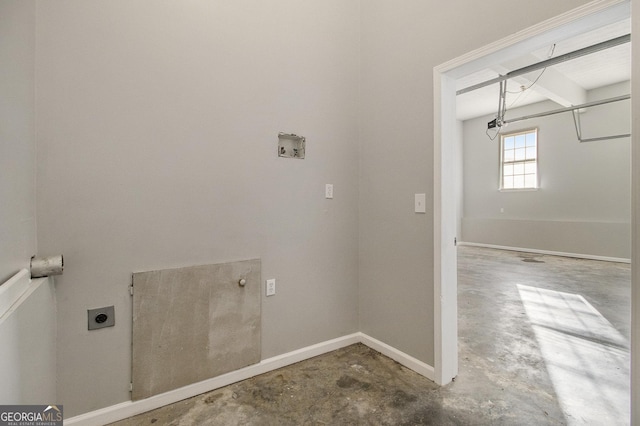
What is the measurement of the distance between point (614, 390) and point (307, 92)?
9.13 feet

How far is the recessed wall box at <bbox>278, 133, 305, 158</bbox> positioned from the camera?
6.58 feet

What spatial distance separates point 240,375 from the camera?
1812 mm

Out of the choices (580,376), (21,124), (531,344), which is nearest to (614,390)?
(580,376)

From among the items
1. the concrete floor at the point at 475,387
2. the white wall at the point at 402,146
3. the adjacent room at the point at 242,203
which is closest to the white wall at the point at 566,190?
the concrete floor at the point at 475,387

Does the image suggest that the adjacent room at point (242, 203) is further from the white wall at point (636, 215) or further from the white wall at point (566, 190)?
the white wall at point (566, 190)

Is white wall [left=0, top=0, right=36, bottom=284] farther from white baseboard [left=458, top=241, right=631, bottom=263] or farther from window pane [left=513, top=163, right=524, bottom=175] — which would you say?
window pane [left=513, top=163, right=524, bottom=175]

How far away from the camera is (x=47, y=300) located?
1252mm

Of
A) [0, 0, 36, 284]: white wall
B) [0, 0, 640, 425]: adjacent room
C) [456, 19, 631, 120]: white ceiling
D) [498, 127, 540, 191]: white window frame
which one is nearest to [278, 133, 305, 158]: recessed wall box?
[0, 0, 640, 425]: adjacent room

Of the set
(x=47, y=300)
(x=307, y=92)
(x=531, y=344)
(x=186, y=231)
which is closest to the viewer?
(x=47, y=300)

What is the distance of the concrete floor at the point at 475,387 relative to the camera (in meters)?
1.50

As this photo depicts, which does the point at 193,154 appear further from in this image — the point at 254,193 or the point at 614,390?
the point at 614,390

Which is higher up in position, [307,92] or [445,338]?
[307,92]

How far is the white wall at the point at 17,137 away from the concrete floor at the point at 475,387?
1.06 m

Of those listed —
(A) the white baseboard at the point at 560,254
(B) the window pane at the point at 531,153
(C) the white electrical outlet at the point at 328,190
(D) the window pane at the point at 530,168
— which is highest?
(B) the window pane at the point at 531,153
